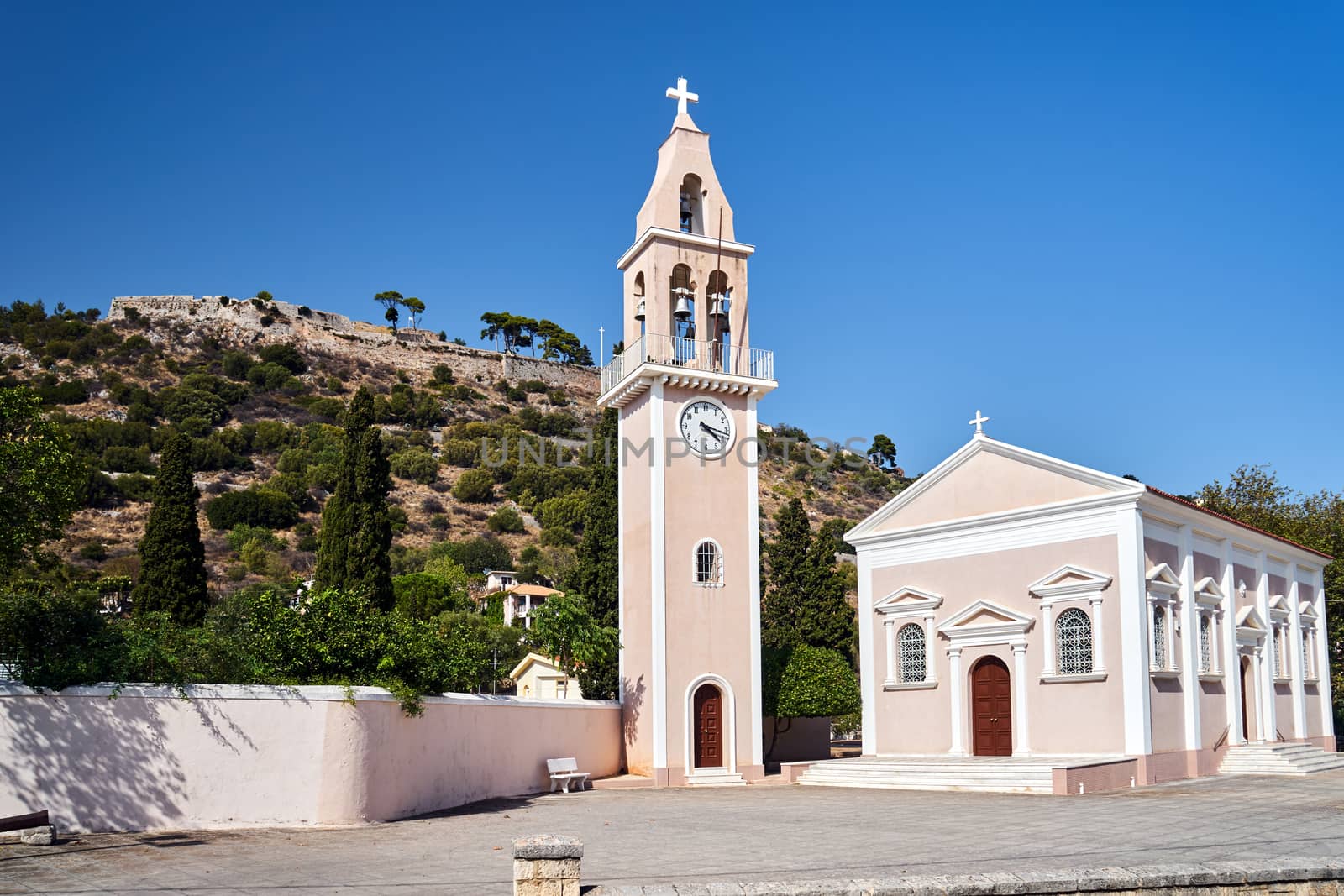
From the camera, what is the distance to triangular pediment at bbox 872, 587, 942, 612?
2609cm

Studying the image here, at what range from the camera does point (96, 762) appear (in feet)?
46.5

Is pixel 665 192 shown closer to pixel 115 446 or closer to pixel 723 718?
pixel 723 718

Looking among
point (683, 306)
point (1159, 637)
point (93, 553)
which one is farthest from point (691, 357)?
point (93, 553)

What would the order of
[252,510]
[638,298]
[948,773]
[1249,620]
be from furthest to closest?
1. [252,510]
2. [1249,620]
3. [638,298]
4. [948,773]

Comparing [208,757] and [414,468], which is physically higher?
[414,468]

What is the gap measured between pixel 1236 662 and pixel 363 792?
19.5 meters

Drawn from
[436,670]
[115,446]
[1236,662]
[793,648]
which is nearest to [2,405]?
[436,670]

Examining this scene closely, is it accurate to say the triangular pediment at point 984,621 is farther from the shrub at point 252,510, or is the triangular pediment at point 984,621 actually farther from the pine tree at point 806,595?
the shrub at point 252,510

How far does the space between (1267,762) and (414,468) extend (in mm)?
62592

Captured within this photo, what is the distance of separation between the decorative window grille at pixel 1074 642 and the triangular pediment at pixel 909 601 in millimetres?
2914

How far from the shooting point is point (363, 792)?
15.7m

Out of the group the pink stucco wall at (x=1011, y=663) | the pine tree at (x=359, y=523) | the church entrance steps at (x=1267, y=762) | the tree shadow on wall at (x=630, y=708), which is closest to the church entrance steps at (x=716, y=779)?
the tree shadow on wall at (x=630, y=708)

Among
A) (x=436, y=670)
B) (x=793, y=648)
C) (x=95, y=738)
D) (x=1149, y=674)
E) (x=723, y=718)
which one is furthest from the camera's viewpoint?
(x=793, y=648)

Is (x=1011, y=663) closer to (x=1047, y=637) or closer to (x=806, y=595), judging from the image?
(x=1047, y=637)
